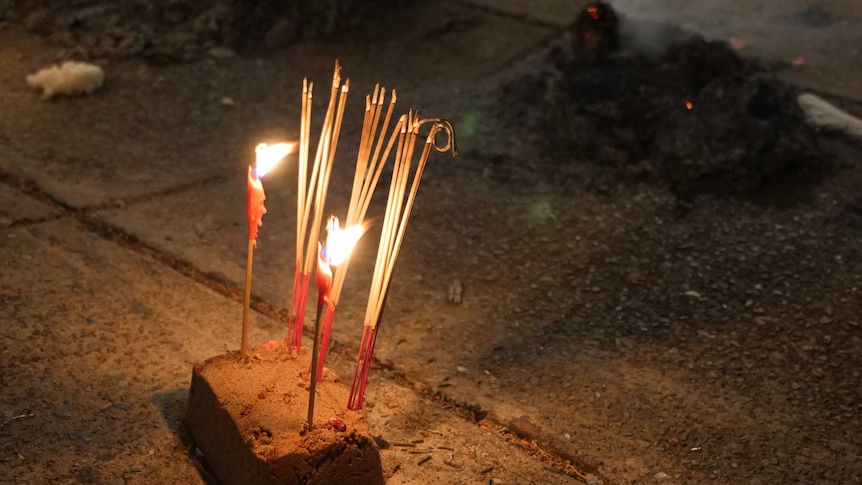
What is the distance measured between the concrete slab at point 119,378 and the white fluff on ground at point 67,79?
5.37ft

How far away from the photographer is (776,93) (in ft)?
13.9

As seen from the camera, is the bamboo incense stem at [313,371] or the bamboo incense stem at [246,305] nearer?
the bamboo incense stem at [313,371]

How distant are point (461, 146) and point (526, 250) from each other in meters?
1.00

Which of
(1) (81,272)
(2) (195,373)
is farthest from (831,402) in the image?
(1) (81,272)

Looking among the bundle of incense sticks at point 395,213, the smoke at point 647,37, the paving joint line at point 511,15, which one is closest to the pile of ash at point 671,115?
the smoke at point 647,37

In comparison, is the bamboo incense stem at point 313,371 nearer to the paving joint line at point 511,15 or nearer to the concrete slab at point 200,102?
the concrete slab at point 200,102

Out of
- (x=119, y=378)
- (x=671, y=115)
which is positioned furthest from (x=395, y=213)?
(x=671, y=115)

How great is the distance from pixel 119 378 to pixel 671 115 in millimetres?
2760

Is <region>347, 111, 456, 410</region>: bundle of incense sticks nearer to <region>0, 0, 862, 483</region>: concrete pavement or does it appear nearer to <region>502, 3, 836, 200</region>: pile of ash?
<region>0, 0, 862, 483</region>: concrete pavement

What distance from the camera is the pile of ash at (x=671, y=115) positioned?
392cm

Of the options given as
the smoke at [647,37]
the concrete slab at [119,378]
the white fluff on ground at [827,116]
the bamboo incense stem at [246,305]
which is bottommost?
the concrete slab at [119,378]

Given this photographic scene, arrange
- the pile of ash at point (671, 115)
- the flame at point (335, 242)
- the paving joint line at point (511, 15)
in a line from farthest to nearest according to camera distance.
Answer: the paving joint line at point (511, 15) → the pile of ash at point (671, 115) → the flame at point (335, 242)

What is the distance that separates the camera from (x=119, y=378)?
8.52ft

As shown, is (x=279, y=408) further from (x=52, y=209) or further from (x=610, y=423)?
(x=52, y=209)
